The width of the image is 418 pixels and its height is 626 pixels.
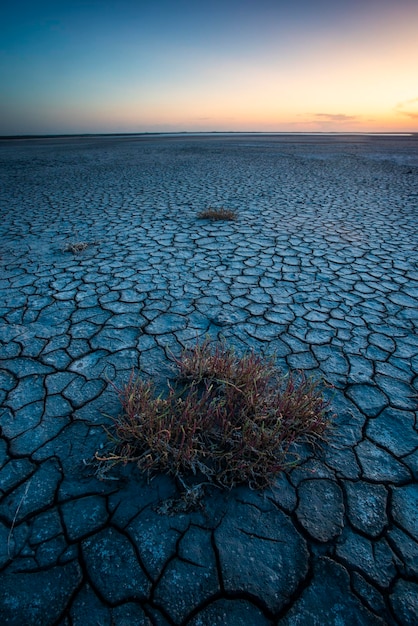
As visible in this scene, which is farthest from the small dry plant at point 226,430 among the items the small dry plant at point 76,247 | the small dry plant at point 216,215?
the small dry plant at point 216,215

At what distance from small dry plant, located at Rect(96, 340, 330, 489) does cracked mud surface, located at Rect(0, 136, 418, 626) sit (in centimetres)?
9

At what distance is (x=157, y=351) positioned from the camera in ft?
8.59

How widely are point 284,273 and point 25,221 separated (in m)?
5.03

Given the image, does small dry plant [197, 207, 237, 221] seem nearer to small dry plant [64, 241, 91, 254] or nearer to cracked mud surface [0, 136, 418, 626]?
cracked mud surface [0, 136, 418, 626]

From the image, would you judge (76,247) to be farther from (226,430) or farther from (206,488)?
(206,488)

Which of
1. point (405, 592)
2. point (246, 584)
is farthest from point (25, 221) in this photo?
point (405, 592)

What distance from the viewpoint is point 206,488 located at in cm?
162

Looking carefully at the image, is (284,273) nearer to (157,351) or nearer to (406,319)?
(406,319)

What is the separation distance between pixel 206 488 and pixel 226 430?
11.6 inches

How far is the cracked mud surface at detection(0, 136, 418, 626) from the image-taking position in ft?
A: 4.20

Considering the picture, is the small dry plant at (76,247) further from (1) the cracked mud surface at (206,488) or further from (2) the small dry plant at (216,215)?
(2) the small dry plant at (216,215)

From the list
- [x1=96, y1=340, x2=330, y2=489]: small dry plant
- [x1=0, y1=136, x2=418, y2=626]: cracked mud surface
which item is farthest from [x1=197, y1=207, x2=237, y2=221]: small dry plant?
[x1=96, y1=340, x2=330, y2=489]: small dry plant

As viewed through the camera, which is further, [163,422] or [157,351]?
[157,351]

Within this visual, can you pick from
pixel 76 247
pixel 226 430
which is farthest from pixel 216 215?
pixel 226 430
